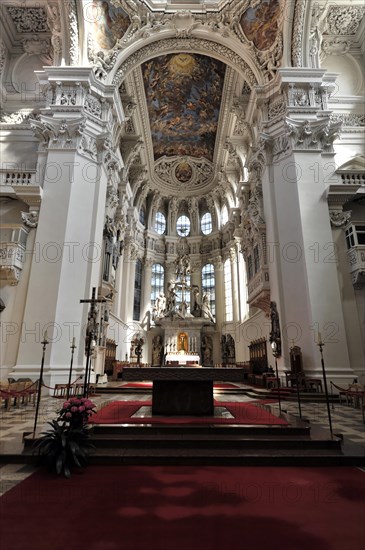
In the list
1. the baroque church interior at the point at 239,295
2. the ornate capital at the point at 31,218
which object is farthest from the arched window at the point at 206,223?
the ornate capital at the point at 31,218

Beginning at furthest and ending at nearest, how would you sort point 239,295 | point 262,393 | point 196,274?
1. point 196,274
2. point 239,295
3. point 262,393

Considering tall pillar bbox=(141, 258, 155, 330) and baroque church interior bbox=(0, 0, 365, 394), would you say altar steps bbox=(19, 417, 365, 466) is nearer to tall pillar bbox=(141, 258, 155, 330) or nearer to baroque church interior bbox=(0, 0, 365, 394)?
baroque church interior bbox=(0, 0, 365, 394)

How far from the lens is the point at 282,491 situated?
326 cm

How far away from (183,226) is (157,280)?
557cm

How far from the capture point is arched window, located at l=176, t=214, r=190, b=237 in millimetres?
28344

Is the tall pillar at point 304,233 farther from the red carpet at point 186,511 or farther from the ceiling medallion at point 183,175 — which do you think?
the ceiling medallion at point 183,175

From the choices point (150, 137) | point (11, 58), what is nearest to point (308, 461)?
point (11, 58)

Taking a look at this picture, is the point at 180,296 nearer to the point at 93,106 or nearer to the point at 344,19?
the point at 93,106

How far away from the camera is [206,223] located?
28.1m

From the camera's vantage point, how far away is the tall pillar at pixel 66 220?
11.0m

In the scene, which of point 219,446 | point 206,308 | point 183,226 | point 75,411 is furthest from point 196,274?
point 75,411

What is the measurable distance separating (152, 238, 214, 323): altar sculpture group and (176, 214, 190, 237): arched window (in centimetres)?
280

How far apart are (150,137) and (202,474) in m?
22.9

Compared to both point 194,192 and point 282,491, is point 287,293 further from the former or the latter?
point 194,192
